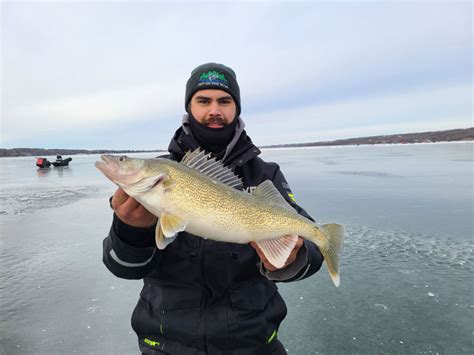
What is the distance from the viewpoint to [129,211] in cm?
263

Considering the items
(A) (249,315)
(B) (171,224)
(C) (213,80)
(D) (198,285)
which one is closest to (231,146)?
(C) (213,80)

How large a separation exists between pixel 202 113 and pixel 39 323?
4.09m

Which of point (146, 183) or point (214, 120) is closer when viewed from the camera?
point (146, 183)

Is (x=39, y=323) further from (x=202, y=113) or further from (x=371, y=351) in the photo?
(x=371, y=351)

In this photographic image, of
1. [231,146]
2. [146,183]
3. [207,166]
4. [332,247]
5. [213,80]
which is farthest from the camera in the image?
[213,80]

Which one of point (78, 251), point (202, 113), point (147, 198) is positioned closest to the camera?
point (147, 198)

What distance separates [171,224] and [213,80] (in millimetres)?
1712

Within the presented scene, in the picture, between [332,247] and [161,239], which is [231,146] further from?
[332,247]

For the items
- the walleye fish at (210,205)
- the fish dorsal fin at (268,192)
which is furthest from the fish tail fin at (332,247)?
the fish dorsal fin at (268,192)

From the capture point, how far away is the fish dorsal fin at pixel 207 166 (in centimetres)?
288

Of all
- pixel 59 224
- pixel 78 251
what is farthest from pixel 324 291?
pixel 59 224

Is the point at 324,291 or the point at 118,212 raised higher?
the point at 118,212

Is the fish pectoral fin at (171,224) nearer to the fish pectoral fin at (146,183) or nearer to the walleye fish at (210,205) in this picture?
the walleye fish at (210,205)

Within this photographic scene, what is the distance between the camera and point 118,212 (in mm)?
2607
